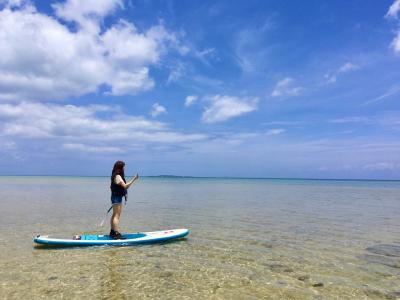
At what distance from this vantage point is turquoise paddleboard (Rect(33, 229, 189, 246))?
42.3 ft

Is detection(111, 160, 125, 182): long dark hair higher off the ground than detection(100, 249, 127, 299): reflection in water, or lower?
higher

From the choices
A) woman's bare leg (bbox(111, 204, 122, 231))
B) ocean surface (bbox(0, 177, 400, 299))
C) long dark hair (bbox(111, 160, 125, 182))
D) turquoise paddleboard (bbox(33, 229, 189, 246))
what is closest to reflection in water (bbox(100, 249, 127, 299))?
ocean surface (bbox(0, 177, 400, 299))

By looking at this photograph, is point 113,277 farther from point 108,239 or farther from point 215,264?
point 108,239

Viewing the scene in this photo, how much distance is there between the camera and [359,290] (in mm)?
8555

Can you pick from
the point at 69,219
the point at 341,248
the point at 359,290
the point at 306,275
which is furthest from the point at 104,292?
the point at 69,219

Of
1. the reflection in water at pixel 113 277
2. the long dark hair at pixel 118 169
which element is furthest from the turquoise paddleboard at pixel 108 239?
the long dark hair at pixel 118 169

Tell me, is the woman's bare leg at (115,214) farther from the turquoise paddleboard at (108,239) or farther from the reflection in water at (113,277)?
the reflection in water at (113,277)

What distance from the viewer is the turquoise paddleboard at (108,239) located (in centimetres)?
1289

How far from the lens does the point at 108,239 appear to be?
1380 centimetres

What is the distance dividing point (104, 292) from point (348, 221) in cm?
1719

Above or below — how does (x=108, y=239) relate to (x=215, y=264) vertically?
above

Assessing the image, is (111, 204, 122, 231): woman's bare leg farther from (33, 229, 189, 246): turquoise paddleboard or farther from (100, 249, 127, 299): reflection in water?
(100, 249, 127, 299): reflection in water

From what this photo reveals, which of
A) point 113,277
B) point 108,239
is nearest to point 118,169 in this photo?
point 108,239

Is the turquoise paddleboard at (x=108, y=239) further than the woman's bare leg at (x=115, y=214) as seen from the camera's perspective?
No
